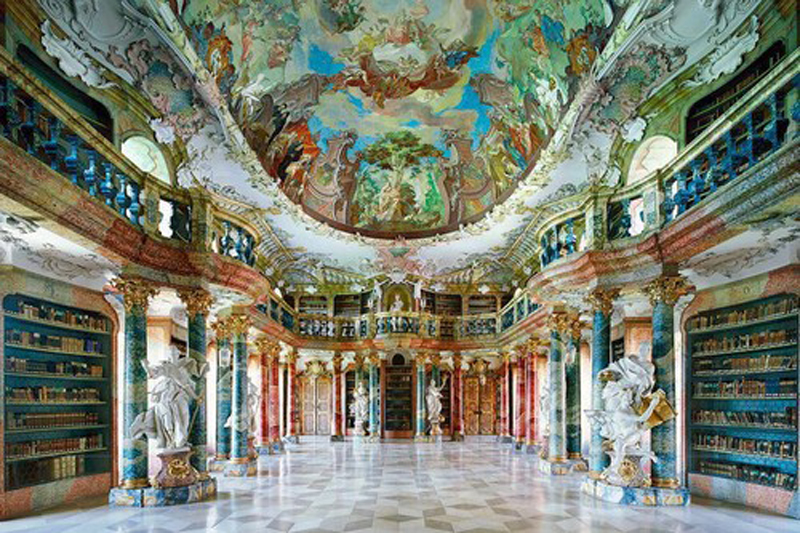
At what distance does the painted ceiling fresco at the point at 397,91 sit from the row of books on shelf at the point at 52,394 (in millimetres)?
7325

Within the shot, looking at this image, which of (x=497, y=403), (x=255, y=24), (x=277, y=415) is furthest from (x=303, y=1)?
(x=497, y=403)

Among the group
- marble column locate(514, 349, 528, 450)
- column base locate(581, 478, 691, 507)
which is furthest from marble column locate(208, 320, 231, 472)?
marble column locate(514, 349, 528, 450)

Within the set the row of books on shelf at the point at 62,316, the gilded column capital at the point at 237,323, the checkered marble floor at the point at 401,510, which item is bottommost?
the checkered marble floor at the point at 401,510

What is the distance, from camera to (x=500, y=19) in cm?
1538

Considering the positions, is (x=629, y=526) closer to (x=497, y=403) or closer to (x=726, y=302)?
(x=726, y=302)

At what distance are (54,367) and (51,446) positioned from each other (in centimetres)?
159

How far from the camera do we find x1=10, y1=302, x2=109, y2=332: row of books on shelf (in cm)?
1220

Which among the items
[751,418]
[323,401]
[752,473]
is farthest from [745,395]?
[323,401]

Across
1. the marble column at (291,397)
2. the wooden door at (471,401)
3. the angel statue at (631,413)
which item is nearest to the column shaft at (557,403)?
the angel statue at (631,413)

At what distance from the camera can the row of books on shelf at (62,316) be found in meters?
12.2

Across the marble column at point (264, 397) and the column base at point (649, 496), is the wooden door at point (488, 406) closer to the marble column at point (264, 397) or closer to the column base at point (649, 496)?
the marble column at point (264, 397)

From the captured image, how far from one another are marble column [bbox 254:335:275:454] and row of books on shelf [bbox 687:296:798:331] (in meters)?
14.5

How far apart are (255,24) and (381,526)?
11060 millimetres

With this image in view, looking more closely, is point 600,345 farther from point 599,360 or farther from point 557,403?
point 557,403
